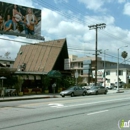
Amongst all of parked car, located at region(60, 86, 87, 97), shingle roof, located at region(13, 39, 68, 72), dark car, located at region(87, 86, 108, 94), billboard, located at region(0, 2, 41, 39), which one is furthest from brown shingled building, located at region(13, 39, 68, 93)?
parked car, located at region(60, 86, 87, 97)

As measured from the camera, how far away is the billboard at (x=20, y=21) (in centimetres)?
3278

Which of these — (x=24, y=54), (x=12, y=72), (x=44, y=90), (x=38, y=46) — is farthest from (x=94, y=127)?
(x=24, y=54)

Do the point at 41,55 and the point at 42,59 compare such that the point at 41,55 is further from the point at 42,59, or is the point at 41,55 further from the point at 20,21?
the point at 20,21

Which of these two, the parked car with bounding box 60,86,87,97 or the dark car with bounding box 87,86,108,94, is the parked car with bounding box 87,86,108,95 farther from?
the parked car with bounding box 60,86,87,97

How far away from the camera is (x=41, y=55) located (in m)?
47.0

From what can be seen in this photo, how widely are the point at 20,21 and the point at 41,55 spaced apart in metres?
13.2

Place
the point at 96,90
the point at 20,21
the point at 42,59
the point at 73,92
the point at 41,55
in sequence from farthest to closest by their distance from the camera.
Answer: the point at 41,55 < the point at 42,59 < the point at 96,90 < the point at 20,21 < the point at 73,92

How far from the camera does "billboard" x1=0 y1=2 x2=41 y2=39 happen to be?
3278 cm

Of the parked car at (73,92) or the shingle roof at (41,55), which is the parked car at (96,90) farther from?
the shingle roof at (41,55)

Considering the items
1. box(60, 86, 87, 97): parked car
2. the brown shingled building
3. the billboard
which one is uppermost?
the billboard

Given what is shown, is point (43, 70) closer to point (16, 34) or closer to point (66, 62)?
point (66, 62)

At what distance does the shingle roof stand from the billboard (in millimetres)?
7734

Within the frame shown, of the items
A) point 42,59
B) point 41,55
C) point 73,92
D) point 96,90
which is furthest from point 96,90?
point 41,55

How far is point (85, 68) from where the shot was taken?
1793 inches
